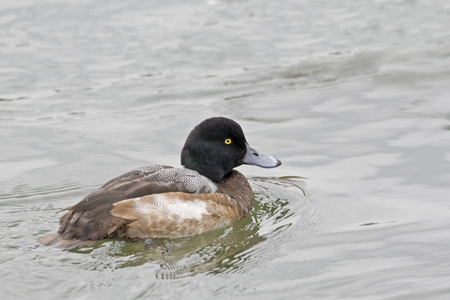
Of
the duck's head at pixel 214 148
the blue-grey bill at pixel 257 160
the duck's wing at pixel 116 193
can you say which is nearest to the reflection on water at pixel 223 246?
the duck's wing at pixel 116 193

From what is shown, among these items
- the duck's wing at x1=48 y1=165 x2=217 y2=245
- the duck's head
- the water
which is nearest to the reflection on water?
the water

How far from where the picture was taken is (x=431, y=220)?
7016 mm

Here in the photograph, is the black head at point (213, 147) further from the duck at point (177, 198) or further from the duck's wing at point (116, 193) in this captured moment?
the duck's wing at point (116, 193)

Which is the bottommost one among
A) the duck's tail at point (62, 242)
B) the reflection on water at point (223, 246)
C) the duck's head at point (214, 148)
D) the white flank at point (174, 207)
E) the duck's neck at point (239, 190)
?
the reflection on water at point (223, 246)

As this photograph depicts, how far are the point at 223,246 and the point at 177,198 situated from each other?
1.77 ft

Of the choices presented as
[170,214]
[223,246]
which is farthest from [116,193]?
[223,246]

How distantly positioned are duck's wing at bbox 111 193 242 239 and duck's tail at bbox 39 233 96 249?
317mm

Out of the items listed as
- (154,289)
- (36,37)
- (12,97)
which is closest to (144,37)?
(36,37)

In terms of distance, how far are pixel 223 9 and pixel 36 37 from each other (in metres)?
3.00

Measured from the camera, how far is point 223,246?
676 centimetres

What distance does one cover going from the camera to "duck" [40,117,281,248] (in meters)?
6.57

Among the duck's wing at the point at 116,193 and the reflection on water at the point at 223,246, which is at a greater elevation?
the duck's wing at the point at 116,193

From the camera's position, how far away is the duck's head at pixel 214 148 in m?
7.55

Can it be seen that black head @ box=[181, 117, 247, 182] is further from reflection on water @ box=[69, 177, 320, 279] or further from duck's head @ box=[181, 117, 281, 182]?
reflection on water @ box=[69, 177, 320, 279]
